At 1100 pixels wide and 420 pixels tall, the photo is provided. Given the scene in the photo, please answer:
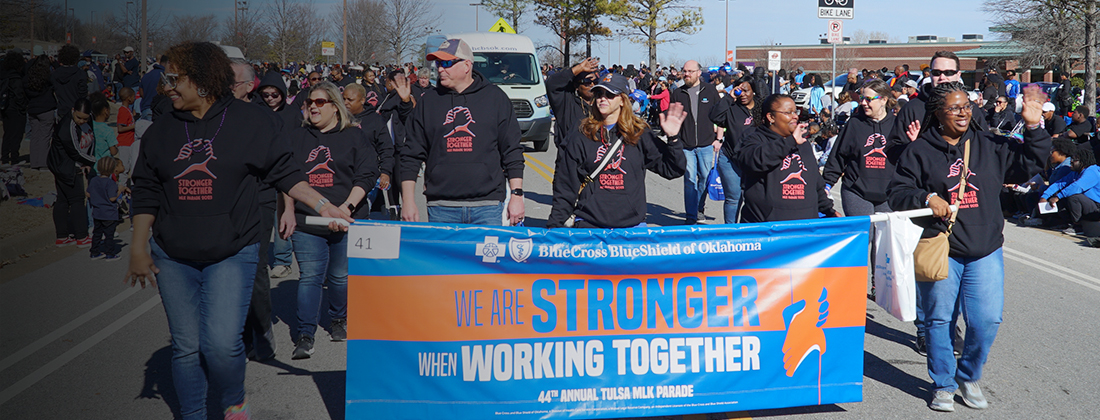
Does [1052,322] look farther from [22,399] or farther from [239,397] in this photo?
[22,399]

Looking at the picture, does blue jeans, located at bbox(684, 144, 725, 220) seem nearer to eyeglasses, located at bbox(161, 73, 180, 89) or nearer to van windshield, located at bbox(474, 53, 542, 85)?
eyeglasses, located at bbox(161, 73, 180, 89)

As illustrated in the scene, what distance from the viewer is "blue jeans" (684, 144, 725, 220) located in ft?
32.3

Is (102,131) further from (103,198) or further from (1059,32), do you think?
(1059,32)

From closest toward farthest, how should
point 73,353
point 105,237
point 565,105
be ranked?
point 73,353 → point 565,105 → point 105,237

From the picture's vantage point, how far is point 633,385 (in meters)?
4.27

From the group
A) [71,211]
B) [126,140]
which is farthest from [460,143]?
[126,140]

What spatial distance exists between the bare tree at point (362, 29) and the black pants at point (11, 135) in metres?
47.7

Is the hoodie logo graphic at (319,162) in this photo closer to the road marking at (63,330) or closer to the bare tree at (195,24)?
the road marking at (63,330)

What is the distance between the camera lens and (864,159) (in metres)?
6.62

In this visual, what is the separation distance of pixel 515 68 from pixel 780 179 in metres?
14.5

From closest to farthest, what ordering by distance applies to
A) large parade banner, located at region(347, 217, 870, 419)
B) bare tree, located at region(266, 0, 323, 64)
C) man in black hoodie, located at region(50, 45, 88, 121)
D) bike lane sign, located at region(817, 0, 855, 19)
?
large parade banner, located at region(347, 217, 870, 419)
man in black hoodie, located at region(50, 45, 88, 121)
bike lane sign, located at region(817, 0, 855, 19)
bare tree, located at region(266, 0, 323, 64)

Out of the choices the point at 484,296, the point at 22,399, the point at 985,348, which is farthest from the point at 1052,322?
the point at 22,399

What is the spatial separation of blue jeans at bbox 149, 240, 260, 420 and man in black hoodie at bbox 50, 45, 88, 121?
13259mm

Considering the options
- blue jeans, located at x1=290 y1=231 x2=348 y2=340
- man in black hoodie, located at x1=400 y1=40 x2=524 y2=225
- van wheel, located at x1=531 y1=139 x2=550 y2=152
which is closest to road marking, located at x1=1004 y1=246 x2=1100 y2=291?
man in black hoodie, located at x1=400 y1=40 x2=524 y2=225
